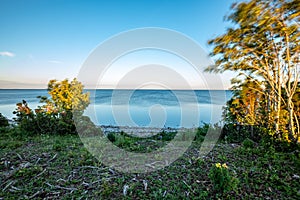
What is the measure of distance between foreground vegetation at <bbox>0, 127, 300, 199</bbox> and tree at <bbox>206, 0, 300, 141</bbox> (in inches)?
41.9

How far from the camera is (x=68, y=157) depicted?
2.61 metres

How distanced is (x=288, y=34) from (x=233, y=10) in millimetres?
932

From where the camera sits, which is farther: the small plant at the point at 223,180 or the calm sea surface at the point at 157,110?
the calm sea surface at the point at 157,110

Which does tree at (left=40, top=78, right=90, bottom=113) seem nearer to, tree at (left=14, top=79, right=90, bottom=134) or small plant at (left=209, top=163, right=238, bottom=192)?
tree at (left=14, top=79, right=90, bottom=134)

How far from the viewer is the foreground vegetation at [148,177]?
179 centimetres

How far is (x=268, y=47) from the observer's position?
2820mm

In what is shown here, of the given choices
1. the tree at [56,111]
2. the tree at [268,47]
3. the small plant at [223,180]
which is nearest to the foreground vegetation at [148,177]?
the small plant at [223,180]

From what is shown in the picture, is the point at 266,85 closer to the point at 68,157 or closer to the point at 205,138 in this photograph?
the point at 205,138

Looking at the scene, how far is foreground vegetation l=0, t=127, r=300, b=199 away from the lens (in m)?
1.79

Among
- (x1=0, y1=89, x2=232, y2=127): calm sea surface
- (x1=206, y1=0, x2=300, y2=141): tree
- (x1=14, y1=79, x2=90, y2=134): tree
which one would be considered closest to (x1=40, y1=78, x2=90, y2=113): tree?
(x1=14, y1=79, x2=90, y2=134): tree

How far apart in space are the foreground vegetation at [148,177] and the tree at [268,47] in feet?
3.49

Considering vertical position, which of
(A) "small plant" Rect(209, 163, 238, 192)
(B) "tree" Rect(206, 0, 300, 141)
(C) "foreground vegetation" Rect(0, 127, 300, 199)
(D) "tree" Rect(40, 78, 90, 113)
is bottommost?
(C) "foreground vegetation" Rect(0, 127, 300, 199)

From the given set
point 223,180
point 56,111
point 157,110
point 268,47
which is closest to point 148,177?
point 223,180

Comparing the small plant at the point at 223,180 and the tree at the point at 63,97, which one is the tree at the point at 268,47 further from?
the tree at the point at 63,97
